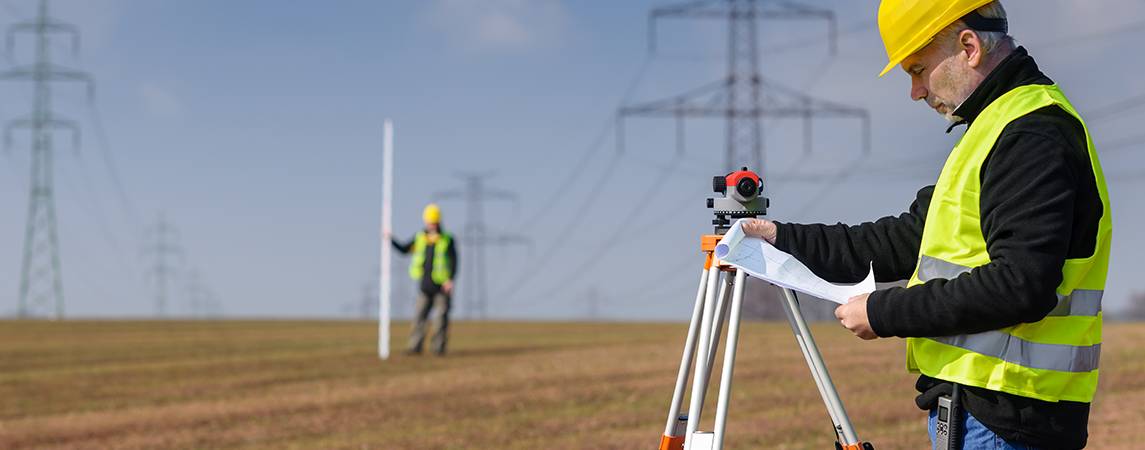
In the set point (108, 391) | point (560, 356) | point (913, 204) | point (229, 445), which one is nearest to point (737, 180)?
point (913, 204)

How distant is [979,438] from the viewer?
1994 mm

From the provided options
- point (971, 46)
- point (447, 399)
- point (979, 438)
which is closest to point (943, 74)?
point (971, 46)

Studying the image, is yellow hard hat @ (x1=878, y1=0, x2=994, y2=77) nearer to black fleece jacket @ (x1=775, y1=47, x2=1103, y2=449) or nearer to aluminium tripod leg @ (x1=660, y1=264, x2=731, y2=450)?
black fleece jacket @ (x1=775, y1=47, x2=1103, y2=449)

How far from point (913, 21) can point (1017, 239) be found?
55 centimetres

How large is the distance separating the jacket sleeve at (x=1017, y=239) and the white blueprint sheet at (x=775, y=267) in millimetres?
328

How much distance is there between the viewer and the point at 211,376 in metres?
10.9

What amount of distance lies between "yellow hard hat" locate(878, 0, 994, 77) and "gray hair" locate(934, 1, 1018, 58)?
0.06 ft

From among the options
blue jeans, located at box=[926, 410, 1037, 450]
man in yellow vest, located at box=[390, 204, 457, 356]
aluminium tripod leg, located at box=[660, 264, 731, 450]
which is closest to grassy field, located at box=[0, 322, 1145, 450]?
man in yellow vest, located at box=[390, 204, 457, 356]

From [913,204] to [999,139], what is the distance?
24.5 inches

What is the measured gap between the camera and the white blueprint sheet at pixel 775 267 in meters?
2.25

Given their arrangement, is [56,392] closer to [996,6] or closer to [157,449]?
[157,449]

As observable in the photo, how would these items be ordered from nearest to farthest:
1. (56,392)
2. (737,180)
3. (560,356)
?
(737,180) → (56,392) → (560,356)

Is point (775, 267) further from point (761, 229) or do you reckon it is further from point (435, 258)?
point (435, 258)

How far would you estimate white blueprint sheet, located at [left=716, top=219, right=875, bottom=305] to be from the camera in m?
2.25
